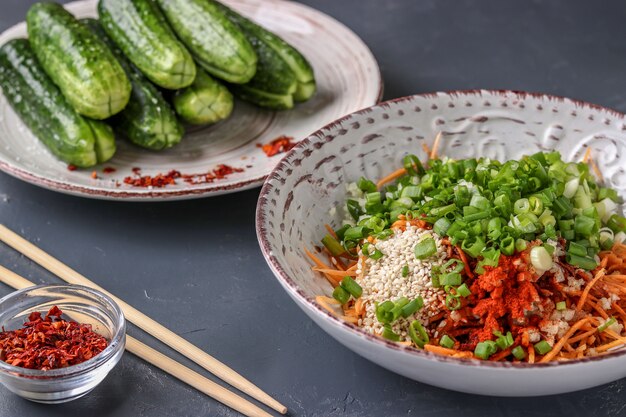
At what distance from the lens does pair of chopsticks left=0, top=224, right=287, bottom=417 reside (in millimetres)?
2166

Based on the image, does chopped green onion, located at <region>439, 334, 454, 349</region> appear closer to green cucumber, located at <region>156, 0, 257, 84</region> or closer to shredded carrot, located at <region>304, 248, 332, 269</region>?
shredded carrot, located at <region>304, 248, 332, 269</region>

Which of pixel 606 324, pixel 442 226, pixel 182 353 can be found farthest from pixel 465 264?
pixel 182 353

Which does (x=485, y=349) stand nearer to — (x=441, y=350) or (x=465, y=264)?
(x=441, y=350)

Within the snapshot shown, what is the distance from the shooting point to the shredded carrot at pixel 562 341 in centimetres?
205

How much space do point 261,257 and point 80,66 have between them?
3.12 feet

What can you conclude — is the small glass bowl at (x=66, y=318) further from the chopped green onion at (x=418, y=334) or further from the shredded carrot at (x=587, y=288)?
the shredded carrot at (x=587, y=288)

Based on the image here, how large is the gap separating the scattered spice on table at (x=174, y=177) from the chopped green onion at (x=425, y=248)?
956 mm

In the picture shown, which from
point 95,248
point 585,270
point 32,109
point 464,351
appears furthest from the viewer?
point 32,109

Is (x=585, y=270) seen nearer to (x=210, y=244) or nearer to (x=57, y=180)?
(x=210, y=244)

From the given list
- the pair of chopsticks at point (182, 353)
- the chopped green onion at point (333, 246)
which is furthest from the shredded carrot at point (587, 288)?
the pair of chopsticks at point (182, 353)

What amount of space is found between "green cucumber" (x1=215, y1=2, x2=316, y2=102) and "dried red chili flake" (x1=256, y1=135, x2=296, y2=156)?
198 millimetres


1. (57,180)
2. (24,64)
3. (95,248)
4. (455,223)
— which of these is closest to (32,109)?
(24,64)

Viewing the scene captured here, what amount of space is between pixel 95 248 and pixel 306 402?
3.13 feet

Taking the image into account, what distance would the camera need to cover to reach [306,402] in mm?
2213
